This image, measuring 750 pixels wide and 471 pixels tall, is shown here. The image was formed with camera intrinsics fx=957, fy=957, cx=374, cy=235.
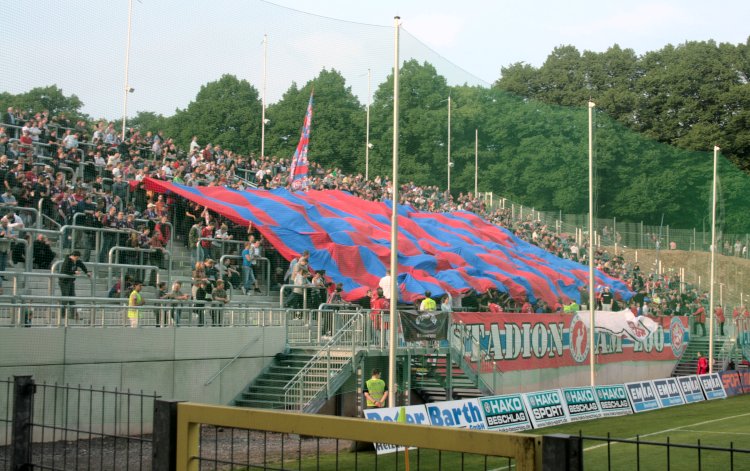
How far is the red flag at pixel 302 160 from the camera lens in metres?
29.2

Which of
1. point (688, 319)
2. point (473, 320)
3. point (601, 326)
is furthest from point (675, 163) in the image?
point (473, 320)

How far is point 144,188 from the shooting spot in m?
24.2

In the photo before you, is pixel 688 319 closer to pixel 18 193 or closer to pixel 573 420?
pixel 573 420

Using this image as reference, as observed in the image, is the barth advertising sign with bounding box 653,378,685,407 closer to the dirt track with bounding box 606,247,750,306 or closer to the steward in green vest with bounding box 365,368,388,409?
the steward in green vest with bounding box 365,368,388,409

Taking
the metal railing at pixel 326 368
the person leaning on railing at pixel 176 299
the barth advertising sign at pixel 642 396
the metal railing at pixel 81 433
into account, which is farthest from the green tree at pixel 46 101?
the barth advertising sign at pixel 642 396

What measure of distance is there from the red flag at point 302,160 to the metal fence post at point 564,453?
81.8 feet

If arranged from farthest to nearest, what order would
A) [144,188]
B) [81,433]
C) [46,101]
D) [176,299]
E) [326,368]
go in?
[144,188] → [326,368] → [46,101] → [176,299] → [81,433]

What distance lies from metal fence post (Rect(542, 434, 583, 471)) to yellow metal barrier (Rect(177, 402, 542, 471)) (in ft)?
0.27

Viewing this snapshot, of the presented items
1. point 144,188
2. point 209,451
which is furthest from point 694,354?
point 209,451

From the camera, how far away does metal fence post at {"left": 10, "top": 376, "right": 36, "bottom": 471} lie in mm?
7316

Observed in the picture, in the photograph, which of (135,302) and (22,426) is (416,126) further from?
(22,426)

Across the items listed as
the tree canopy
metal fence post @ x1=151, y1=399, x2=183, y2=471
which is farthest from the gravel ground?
the tree canopy

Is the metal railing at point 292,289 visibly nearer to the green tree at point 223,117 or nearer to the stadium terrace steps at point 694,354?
the green tree at point 223,117

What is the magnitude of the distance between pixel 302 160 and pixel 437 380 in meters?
8.20
